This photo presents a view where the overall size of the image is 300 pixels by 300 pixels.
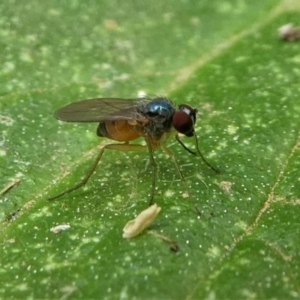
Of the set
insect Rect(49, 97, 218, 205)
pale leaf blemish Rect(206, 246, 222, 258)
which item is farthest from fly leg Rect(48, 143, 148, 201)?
pale leaf blemish Rect(206, 246, 222, 258)

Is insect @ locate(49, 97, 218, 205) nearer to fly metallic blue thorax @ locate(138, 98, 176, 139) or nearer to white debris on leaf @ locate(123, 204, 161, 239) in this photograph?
fly metallic blue thorax @ locate(138, 98, 176, 139)

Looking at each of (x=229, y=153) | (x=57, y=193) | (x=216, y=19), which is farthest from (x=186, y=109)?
(x=216, y=19)

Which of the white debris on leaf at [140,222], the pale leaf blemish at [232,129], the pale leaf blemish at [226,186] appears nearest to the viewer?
the white debris on leaf at [140,222]

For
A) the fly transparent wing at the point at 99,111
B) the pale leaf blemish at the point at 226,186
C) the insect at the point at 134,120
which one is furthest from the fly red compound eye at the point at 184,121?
the pale leaf blemish at the point at 226,186

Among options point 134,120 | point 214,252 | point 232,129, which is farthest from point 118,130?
point 214,252

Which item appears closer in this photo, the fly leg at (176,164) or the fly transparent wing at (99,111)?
the fly leg at (176,164)

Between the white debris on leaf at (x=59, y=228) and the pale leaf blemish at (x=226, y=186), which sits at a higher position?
the white debris on leaf at (x=59, y=228)

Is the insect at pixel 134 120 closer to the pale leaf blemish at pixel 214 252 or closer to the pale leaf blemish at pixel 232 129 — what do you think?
the pale leaf blemish at pixel 232 129

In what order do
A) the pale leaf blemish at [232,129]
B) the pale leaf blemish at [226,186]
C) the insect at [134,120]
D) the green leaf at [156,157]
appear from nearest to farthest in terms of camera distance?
the green leaf at [156,157] < the pale leaf blemish at [226,186] < the insect at [134,120] < the pale leaf blemish at [232,129]
